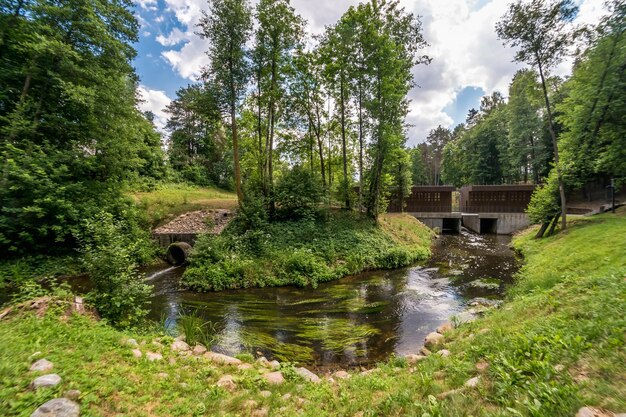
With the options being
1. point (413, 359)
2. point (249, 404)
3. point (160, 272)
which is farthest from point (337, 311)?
point (160, 272)

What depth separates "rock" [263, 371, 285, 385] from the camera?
12.9ft

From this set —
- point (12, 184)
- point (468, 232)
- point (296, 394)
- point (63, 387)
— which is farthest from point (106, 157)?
point (468, 232)

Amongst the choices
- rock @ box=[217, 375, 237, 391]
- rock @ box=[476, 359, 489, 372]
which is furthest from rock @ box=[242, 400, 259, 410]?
rock @ box=[476, 359, 489, 372]

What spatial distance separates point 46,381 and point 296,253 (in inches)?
352

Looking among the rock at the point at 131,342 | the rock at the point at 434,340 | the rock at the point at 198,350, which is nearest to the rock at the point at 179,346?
the rock at the point at 198,350

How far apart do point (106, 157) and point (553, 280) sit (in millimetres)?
17005

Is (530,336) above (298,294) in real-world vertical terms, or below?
above

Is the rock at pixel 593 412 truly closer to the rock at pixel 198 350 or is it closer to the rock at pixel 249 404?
the rock at pixel 249 404

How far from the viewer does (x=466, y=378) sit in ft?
9.91

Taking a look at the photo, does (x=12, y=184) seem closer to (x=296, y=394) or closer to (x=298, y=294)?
(x=298, y=294)

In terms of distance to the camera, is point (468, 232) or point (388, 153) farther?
point (468, 232)

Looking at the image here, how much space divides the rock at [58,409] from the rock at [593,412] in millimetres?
4342

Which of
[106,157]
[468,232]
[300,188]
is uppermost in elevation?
[106,157]

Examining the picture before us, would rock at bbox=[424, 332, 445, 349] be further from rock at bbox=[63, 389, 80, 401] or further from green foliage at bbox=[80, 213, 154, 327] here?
green foliage at bbox=[80, 213, 154, 327]
